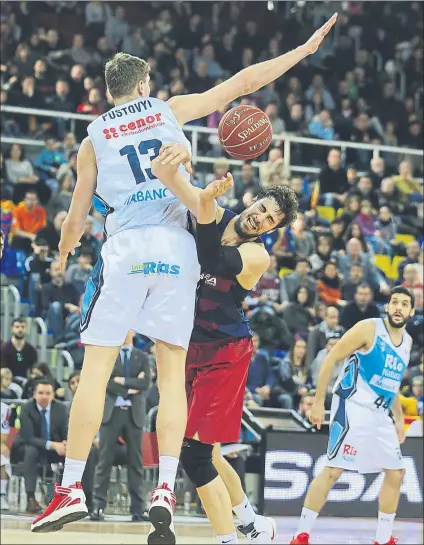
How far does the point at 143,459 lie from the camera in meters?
14.2

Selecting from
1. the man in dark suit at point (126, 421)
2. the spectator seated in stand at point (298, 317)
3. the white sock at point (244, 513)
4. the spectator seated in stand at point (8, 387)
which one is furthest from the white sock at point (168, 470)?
the spectator seated in stand at point (298, 317)

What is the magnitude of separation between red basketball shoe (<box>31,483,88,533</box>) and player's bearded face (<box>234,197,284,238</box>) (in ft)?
6.24

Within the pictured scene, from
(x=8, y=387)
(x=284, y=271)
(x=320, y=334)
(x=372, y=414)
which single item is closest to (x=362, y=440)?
(x=372, y=414)

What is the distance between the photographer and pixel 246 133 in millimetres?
7254

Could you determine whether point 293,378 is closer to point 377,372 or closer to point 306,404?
point 306,404

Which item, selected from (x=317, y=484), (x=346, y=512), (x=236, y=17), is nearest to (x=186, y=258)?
(x=317, y=484)

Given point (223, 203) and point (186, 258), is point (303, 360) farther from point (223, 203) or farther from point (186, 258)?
point (186, 258)

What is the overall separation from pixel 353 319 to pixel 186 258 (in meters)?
10.2

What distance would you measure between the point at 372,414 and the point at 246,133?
13.6ft

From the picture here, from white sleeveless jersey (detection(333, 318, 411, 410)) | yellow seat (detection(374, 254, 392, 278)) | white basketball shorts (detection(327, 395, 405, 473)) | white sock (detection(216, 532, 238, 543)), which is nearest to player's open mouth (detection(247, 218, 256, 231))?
white sock (detection(216, 532, 238, 543))

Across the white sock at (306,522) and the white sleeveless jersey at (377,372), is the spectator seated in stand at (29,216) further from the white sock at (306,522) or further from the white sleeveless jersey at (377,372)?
the white sock at (306,522)

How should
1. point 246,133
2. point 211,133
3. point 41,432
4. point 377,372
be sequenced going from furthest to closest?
point 211,133 < point 41,432 < point 377,372 < point 246,133

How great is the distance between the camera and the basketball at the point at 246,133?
7.25 m

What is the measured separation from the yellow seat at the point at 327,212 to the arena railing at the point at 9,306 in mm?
5950
